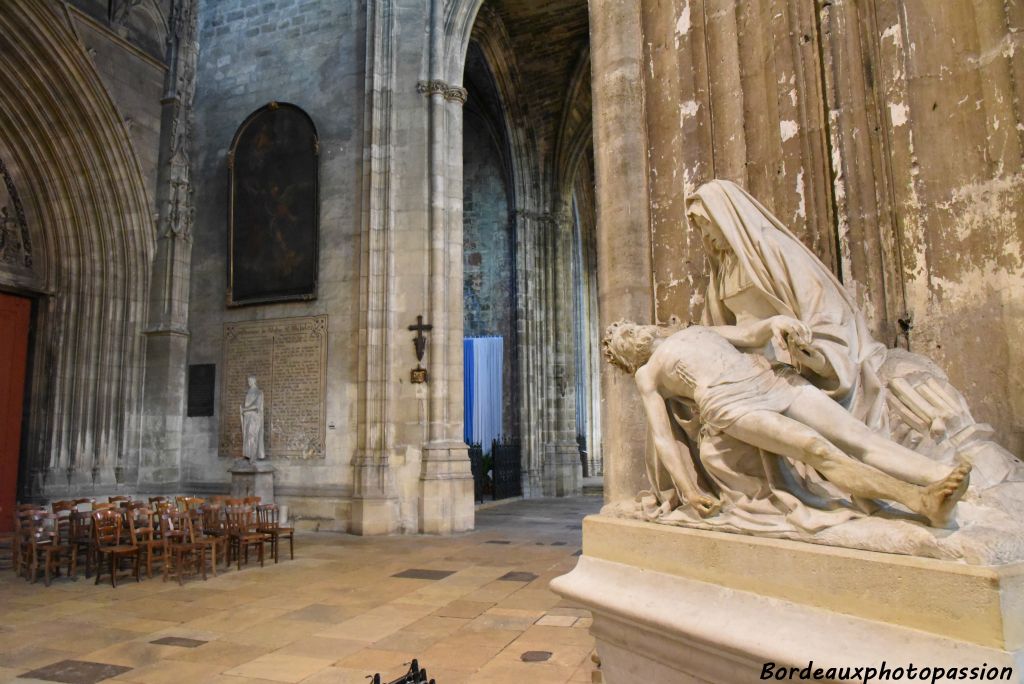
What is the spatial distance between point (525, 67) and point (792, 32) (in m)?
12.6

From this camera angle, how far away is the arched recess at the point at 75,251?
356 inches

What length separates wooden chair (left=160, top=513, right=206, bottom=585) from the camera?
5.70 meters

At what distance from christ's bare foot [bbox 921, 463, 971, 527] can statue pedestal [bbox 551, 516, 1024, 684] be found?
11 cm

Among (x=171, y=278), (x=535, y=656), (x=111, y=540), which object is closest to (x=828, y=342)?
(x=535, y=656)

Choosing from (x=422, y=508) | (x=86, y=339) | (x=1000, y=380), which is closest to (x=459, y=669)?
(x=1000, y=380)

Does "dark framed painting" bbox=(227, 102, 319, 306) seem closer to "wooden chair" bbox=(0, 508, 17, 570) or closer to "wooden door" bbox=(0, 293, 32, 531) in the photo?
"wooden door" bbox=(0, 293, 32, 531)

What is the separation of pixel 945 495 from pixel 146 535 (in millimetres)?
6599

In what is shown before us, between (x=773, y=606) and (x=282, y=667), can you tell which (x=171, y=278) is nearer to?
(x=282, y=667)

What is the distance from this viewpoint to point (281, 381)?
955 cm

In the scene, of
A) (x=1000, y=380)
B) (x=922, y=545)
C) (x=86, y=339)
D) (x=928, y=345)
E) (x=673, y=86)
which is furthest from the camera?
(x=86, y=339)

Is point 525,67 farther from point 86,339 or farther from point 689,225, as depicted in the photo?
point 689,225

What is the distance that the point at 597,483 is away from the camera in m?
16.9

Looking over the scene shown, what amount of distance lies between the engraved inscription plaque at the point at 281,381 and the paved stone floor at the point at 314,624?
2.80 metres

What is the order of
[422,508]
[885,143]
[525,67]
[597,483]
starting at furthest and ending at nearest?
1. [597,483]
2. [525,67]
3. [422,508]
4. [885,143]
